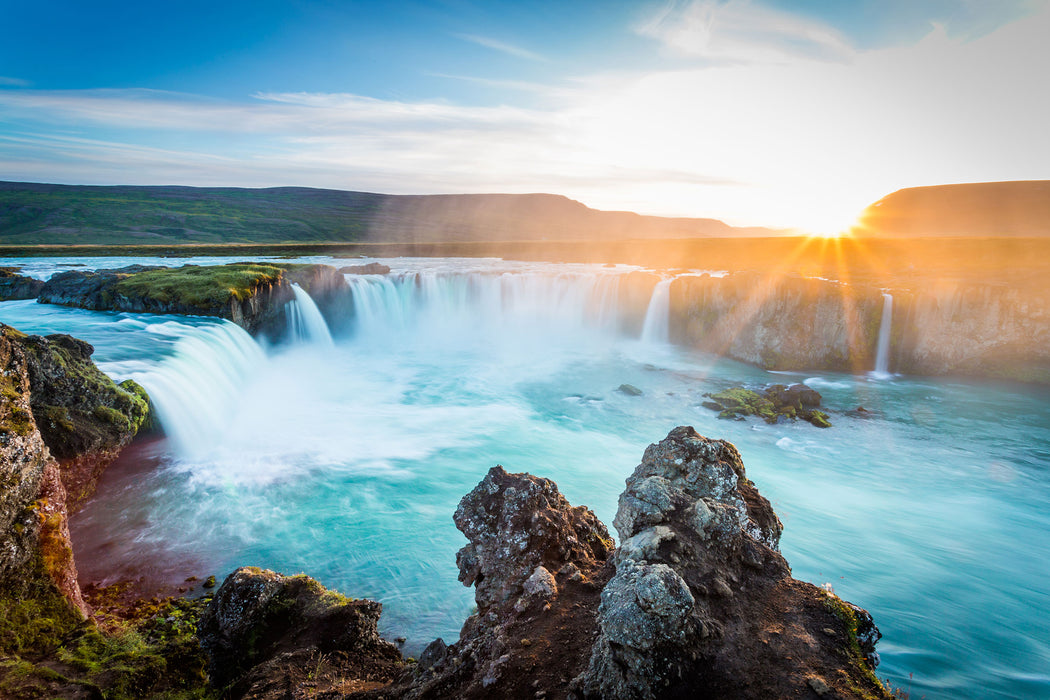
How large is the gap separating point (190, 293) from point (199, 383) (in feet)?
35.9

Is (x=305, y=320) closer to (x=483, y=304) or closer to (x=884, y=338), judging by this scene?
(x=483, y=304)

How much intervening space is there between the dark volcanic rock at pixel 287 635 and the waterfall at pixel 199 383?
407 inches

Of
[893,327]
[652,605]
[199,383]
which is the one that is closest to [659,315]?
[893,327]

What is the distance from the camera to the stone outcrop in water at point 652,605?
13.4 ft

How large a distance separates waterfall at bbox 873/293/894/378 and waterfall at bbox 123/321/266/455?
34.0m

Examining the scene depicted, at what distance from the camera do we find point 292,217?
131250mm

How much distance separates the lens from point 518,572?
622 centimetres

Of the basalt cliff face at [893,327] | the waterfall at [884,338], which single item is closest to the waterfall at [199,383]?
the basalt cliff face at [893,327]

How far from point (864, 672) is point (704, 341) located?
31.6 m

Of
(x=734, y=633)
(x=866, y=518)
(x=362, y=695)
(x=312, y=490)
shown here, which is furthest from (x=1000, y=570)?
(x=312, y=490)

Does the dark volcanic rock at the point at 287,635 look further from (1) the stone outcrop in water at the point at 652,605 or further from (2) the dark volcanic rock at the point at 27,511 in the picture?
(2) the dark volcanic rock at the point at 27,511

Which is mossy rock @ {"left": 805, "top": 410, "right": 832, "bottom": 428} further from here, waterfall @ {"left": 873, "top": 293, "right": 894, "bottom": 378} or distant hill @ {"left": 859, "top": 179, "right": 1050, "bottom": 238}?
distant hill @ {"left": 859, "top": 179, "right": 1050, "bottom": 238}

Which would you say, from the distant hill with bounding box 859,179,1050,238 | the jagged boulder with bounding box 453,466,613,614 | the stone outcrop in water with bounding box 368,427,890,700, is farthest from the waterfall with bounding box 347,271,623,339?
the distant hill with bounding box 859,179,1050,238

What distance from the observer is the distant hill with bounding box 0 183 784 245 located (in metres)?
102
